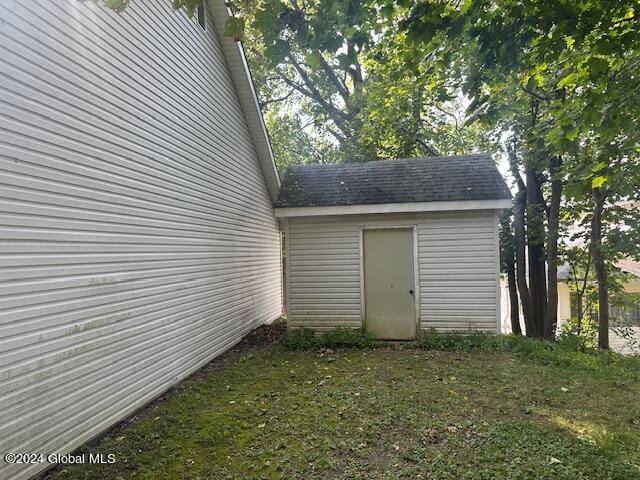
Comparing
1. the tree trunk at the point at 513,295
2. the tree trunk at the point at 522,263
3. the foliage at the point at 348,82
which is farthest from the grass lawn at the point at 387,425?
the tree trunk at the point at 513,295

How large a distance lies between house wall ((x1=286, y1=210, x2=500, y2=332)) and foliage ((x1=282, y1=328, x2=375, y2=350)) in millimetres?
284

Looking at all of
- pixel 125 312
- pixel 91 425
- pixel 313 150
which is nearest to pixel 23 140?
pixel 125 312

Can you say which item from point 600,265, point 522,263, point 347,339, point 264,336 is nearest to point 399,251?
point 347,339

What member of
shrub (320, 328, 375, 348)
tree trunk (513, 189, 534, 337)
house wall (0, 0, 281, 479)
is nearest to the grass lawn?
house wall (0, 0, 281, 479)

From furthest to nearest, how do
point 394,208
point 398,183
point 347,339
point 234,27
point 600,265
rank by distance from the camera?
point 600,265
point 398,183
point 394,208
point 347,339
point 234,27

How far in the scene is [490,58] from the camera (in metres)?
3.26

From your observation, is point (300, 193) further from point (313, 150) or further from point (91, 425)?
point (313, 150)

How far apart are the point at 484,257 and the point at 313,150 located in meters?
11.6

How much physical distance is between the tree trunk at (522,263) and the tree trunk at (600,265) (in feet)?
4.93

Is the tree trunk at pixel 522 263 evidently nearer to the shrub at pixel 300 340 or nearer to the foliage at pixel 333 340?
the foliage at pixel 333 340

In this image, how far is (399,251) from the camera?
745 centimetres

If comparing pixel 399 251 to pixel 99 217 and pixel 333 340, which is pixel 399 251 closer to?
pixel 333 340

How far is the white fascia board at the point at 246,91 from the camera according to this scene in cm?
694

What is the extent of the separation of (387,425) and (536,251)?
8016mm
